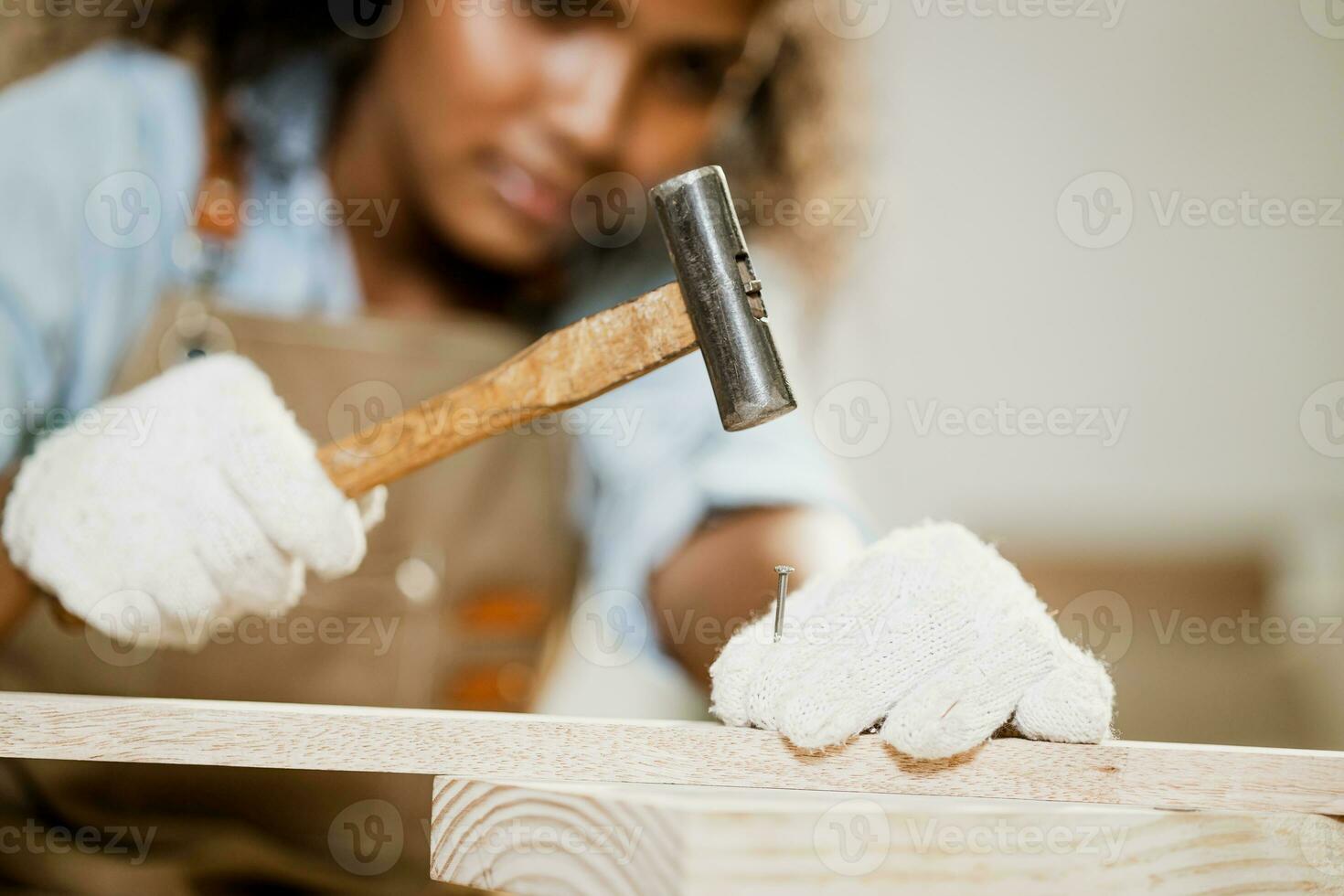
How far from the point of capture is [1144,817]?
659 mm

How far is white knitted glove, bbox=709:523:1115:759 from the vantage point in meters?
0.69

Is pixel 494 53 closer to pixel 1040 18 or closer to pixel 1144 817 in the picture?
pixel 1144 817

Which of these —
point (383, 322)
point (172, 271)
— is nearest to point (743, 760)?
point (383, 322)

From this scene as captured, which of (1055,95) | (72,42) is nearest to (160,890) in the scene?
(72,42)

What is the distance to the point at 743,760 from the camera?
2.35 ft

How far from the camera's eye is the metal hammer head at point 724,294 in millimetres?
806

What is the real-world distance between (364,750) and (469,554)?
110 centimetres

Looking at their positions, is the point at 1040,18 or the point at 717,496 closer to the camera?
the point at 717,496

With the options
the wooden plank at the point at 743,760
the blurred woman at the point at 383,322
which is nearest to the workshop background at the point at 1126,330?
the blurred woman at the point at 383,322

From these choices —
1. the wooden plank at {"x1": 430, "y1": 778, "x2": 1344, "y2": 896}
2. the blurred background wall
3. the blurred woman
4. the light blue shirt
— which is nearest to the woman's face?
the blurred woman

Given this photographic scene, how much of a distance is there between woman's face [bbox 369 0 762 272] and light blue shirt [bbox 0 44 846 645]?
21 centimetres

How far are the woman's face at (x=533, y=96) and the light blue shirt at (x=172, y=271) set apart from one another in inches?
8.4

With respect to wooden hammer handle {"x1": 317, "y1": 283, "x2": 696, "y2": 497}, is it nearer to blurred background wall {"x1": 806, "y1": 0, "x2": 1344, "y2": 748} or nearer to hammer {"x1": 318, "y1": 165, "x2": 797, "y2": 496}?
hammer {"x1": 318, "y1": 165, "x2": 797, "y2": 496}

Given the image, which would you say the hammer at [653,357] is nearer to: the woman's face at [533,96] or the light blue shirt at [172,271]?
the light blue shirt at [172,271]
